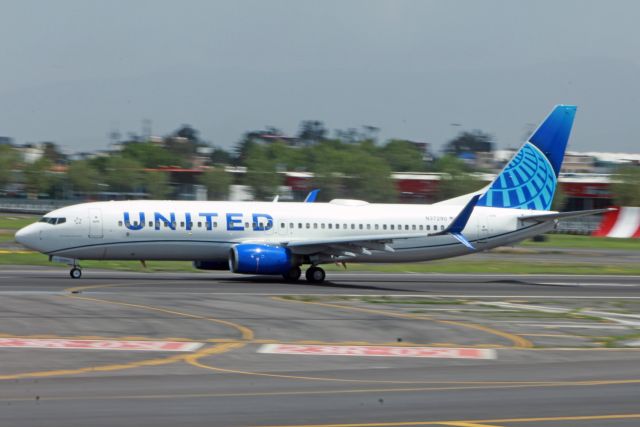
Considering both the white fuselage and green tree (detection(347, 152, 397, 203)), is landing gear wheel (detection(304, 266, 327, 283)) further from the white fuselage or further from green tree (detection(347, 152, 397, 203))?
green tree (detection(347, 152, 397, 203))

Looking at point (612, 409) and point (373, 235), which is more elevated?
point (373, 235)

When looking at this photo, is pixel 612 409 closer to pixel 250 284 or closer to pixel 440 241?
pixel 250 284

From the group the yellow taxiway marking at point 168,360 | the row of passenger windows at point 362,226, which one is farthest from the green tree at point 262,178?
the yellow taxiway marking at point 168,360

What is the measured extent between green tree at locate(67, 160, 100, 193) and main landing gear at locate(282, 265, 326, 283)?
119635 mm

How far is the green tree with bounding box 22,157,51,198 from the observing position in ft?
535

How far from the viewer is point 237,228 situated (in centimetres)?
4338

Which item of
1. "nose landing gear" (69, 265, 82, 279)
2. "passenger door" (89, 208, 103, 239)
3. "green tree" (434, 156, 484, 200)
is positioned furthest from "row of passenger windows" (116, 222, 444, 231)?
"green tree" (434, 156, 484, 200)

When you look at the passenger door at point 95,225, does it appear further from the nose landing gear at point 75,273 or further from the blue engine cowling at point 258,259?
the blue engine cowling at point 258,259

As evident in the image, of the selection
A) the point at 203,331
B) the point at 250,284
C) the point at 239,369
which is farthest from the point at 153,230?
the point at 239,369

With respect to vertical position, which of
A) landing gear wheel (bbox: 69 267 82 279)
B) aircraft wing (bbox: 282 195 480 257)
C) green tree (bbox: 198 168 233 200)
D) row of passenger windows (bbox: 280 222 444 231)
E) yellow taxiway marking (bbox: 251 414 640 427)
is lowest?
yellow taxiway marking (bbox: 251 414 640 427)

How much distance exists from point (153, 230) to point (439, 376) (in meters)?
25.2

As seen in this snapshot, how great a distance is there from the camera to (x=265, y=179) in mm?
140875

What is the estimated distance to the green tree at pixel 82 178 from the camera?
520ft

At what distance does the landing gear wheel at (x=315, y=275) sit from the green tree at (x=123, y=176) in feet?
375
